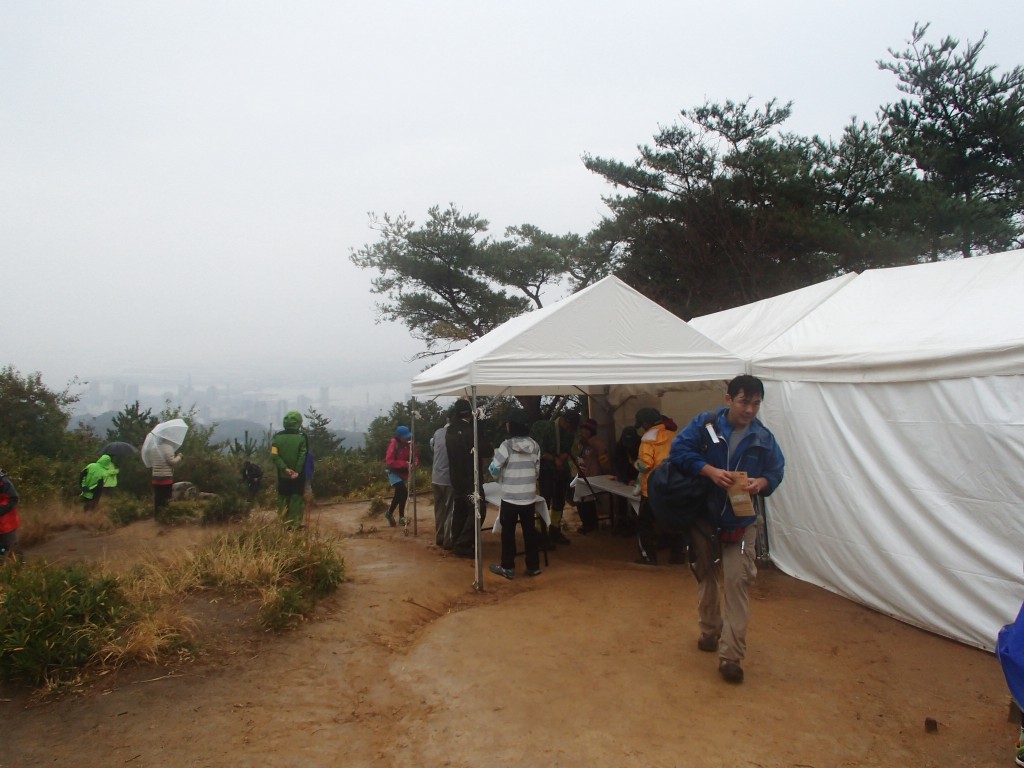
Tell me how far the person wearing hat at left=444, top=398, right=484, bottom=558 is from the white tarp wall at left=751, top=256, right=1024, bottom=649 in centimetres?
310

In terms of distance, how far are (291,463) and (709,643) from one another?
503 cm

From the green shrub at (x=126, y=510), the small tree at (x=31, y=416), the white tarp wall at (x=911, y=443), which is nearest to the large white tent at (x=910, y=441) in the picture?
the white tarp wall at (x=911, y=443)

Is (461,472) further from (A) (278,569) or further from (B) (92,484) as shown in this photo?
(B) (92,484)

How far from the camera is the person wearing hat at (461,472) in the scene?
7.31 meters

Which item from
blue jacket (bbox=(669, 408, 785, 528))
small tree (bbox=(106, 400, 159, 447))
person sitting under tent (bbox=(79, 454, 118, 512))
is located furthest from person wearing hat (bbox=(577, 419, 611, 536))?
small tree (bbox=(106, 400, 159, 447))

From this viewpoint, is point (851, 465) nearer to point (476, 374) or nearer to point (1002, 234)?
A: point (476, 374)

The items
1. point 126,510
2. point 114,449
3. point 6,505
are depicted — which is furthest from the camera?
point 114,449

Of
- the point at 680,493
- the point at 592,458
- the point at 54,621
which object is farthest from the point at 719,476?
the point at 592,458

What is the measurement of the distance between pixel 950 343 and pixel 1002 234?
1106 centimetres

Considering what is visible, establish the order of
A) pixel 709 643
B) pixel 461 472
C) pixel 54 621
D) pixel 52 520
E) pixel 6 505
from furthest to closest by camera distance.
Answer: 1. pixel 52 520
2. pixel 461 472
3. pixel 6 505
4. pixel 709 643
5. pixel 54 621

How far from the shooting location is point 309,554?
224 inches

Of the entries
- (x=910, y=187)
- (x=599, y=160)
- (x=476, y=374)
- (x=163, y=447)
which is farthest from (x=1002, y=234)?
(x=163, y=447)

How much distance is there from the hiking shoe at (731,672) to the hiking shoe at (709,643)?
0.47 m

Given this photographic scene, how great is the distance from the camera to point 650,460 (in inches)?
255
